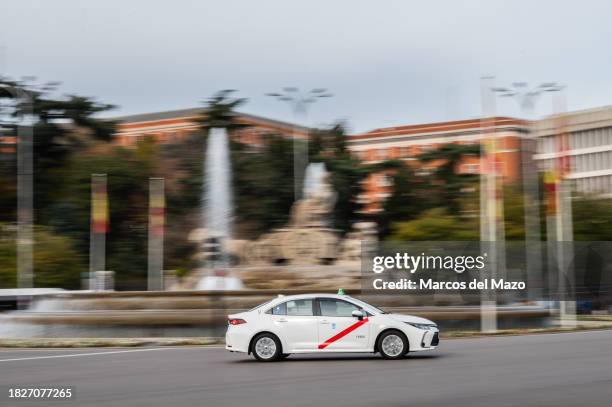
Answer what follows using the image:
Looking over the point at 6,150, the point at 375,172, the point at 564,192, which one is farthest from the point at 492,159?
the point at 6,150

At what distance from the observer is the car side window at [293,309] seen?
59.6 feet

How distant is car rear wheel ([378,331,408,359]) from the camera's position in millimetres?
17891

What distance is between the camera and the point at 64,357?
2081cm

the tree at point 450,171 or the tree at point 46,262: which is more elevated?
the tree at point 450,171

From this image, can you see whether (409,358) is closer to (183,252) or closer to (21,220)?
(21,220)

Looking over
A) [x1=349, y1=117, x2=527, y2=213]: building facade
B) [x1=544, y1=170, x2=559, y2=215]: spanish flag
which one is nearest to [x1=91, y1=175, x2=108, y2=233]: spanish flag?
[x1=544, y1=170, x2=559, y2=215]: spanish flag

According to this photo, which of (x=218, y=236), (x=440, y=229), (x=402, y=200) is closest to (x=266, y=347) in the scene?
(x=218, y=236)

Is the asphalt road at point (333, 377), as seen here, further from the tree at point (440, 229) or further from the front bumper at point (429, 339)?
the tree at point (440, 229)

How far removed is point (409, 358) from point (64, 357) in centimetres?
811

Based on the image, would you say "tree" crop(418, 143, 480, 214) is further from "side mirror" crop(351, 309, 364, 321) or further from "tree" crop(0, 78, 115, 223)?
"side mirror" crop(351, 309, 364, 321)

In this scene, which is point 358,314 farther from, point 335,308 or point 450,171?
point 450,171

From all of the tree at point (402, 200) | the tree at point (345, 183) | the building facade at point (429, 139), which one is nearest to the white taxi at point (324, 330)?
the tree at point (345, 183)

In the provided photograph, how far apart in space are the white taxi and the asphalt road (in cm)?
33

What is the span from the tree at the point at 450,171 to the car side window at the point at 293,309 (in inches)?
1964
